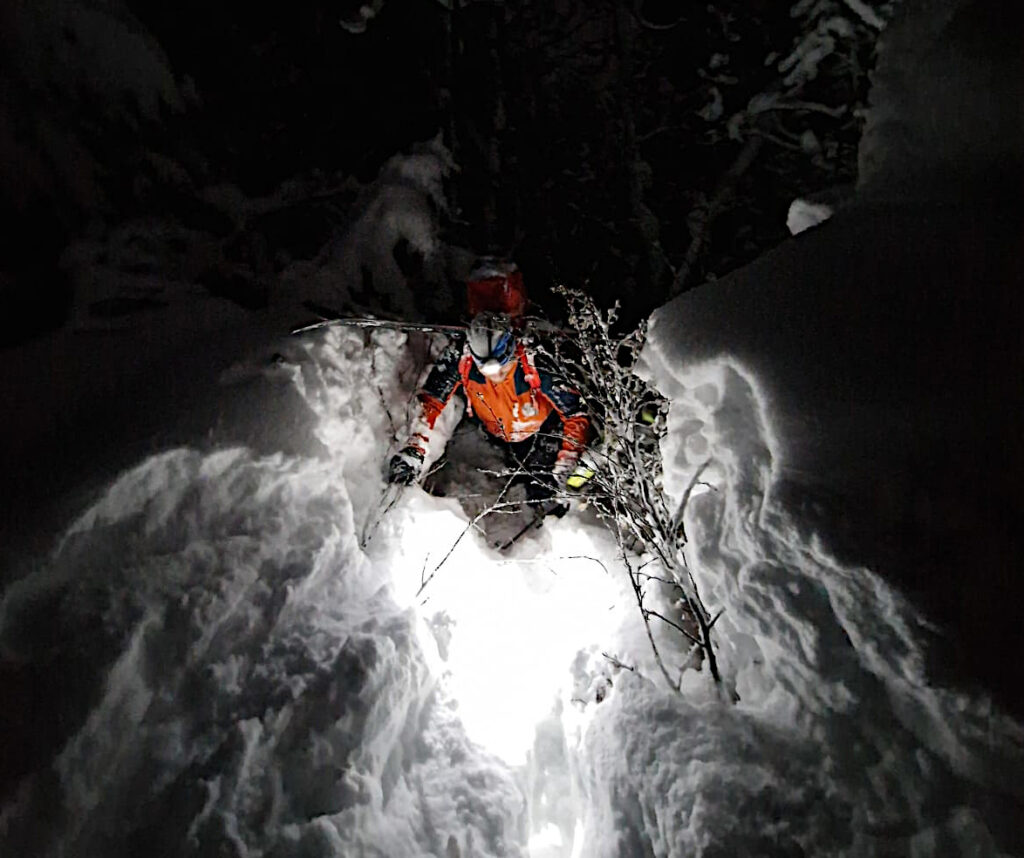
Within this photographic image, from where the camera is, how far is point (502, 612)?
3.62 metres

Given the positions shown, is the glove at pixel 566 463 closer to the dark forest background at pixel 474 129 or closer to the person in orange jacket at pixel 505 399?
the person in orange jacket at pixel 505 399

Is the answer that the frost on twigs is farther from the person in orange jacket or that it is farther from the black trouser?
the black trouser

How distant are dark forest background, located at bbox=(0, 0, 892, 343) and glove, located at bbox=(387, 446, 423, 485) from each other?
5.00 feet

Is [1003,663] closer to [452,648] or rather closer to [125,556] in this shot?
[452,648]

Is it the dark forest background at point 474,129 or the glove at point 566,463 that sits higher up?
the dark forest background at point 474,129

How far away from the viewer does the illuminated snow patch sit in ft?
9.87

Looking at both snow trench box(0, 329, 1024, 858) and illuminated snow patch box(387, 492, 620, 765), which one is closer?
snow trench box(0, 329, 1024, 858)

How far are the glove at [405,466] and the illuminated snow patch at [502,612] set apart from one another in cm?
15

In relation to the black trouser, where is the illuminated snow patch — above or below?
below

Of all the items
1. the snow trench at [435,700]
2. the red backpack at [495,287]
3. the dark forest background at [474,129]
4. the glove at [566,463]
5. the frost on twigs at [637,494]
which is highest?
the dark forest background at [474,129]

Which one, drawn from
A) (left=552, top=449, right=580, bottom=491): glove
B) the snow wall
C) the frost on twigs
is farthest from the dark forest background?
(left=552, top=449, right=580, bottom=491): glove

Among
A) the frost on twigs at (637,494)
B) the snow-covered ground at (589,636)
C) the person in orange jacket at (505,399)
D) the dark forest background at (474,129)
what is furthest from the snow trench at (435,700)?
the dark forest background at (474,129)

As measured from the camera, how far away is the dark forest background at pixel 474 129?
10.8 ft

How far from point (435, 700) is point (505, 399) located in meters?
2.23
